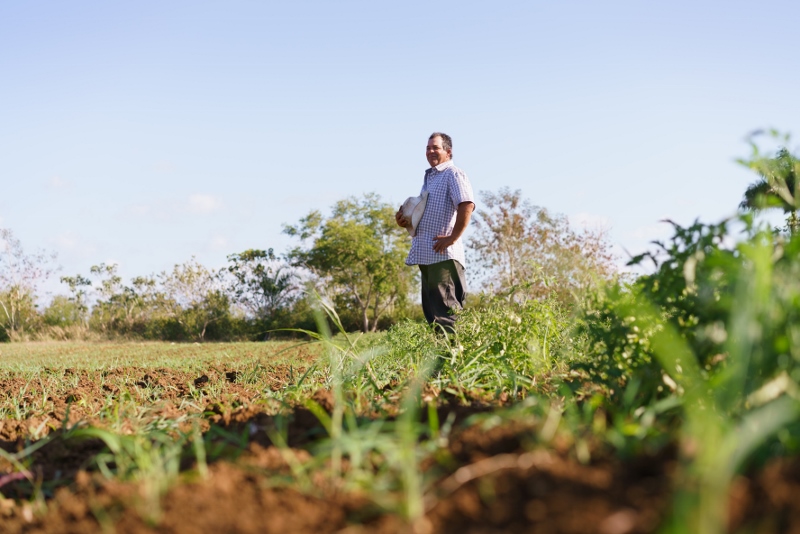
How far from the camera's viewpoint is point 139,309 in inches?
1368

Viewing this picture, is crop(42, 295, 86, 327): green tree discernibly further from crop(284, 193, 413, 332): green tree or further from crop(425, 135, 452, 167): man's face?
crop(425, 135, 452, 167): man's face

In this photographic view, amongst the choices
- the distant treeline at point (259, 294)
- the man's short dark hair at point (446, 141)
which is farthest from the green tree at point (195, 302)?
the man's short dark hair at point (446, 141)

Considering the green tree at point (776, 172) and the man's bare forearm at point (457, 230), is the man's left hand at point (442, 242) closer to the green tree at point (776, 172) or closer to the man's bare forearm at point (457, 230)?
the man's bare forearm at point (457, 230)

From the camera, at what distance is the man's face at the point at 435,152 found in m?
7.33

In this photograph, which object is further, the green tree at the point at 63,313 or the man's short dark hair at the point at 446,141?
the green tree at the point at 63,313

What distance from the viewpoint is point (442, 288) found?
23.1 ft

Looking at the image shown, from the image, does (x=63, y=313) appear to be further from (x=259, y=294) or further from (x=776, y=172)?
(x=776, y=172)

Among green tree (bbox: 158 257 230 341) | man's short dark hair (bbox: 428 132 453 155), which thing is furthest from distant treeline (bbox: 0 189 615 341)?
man's short dark hair (bbox: 428 132 453 155)

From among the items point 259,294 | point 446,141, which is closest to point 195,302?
point 259,294

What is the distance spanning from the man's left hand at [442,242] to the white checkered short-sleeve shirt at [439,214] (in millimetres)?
84

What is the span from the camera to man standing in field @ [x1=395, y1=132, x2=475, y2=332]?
23.0 ft

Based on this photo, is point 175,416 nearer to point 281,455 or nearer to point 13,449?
point 13,449

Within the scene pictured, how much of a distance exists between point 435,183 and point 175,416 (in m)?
4.58

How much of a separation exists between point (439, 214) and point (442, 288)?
2.55 feet
